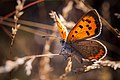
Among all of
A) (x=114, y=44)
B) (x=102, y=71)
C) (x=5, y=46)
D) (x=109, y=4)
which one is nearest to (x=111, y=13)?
(x=109, y=4)

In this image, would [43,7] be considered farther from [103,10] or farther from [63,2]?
[103,10]

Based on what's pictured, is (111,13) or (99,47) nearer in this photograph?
(99,47)

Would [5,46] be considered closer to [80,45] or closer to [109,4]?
[109,4]

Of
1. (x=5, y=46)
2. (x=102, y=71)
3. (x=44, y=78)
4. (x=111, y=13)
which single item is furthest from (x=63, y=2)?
(x=44, y=78)

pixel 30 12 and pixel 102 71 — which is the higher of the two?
pixel 30 12

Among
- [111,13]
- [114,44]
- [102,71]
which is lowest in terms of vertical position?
[102,71]

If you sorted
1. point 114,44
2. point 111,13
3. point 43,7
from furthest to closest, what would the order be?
point 43,7
point 111,13
point 114,44

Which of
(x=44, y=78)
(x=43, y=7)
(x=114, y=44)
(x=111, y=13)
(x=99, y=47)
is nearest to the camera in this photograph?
(x=99, y=47)
